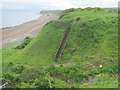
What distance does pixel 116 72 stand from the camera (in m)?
16.3

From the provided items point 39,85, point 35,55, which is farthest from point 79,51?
point 39,85

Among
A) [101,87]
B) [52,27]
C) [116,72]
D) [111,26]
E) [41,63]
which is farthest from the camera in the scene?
[52,27]

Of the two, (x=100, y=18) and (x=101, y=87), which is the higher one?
(x=100, y=18)

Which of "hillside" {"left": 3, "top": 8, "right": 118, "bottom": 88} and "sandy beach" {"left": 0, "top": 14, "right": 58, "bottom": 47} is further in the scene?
"sandy beach" {"left": 0, "top": 14, "right": 58, "bottom": 47}

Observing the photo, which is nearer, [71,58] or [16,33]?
[71,58]

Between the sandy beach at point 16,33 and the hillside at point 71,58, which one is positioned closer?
the hillside at point 71,58

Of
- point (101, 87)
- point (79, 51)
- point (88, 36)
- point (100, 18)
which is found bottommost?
point (101, 87)

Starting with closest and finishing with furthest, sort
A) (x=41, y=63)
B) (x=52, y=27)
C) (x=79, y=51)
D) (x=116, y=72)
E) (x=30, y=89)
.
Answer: (x=30, y=89) < (x=116, y=72) < (x=41, y=63) < (x=79, y=51) < (x=52, y=27)

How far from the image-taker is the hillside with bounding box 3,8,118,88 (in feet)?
48.9

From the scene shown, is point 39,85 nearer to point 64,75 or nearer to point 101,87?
point 64,75

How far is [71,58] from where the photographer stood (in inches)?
760

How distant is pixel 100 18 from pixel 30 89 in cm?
1629

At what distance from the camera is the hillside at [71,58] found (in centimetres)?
1490

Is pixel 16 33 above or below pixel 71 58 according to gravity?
above
